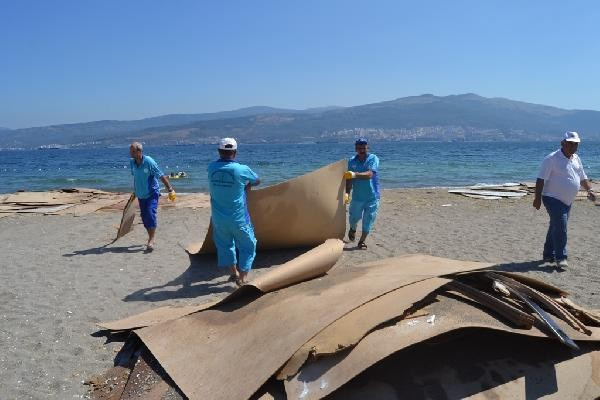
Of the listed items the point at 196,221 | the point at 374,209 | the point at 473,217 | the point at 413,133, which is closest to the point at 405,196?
the point at 473,217

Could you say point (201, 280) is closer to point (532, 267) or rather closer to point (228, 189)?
point (228, 189)

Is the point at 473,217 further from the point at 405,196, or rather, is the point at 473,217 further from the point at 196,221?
the point at 196,221

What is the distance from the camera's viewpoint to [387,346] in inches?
125

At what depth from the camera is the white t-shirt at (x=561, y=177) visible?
6.66m

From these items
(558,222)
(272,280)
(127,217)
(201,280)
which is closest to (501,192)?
(558,222)

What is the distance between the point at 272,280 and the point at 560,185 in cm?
423

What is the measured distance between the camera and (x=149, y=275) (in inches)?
280

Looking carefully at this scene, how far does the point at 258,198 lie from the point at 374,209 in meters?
1.93

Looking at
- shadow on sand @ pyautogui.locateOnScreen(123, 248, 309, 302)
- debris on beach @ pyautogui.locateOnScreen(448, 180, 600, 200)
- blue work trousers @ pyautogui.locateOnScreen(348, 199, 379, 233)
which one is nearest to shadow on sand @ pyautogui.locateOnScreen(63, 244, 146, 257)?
shadow on sand @ pyautogui.locateOnScreen(123, 248, 309, 302)

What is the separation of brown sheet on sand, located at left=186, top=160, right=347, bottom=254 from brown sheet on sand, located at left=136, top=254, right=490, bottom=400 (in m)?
2.53

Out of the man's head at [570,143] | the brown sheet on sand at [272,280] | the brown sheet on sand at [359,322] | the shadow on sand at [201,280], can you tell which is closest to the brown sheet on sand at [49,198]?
the shadow on sand at [201,280]

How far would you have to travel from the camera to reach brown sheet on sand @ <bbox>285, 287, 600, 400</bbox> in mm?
3068

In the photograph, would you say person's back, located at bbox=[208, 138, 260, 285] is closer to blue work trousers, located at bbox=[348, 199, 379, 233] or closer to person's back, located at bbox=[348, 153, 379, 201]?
person's back, located at bbox=[348, 153, 379, 201]

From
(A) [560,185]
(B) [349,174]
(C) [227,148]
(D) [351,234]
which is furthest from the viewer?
(D) [351,234]
